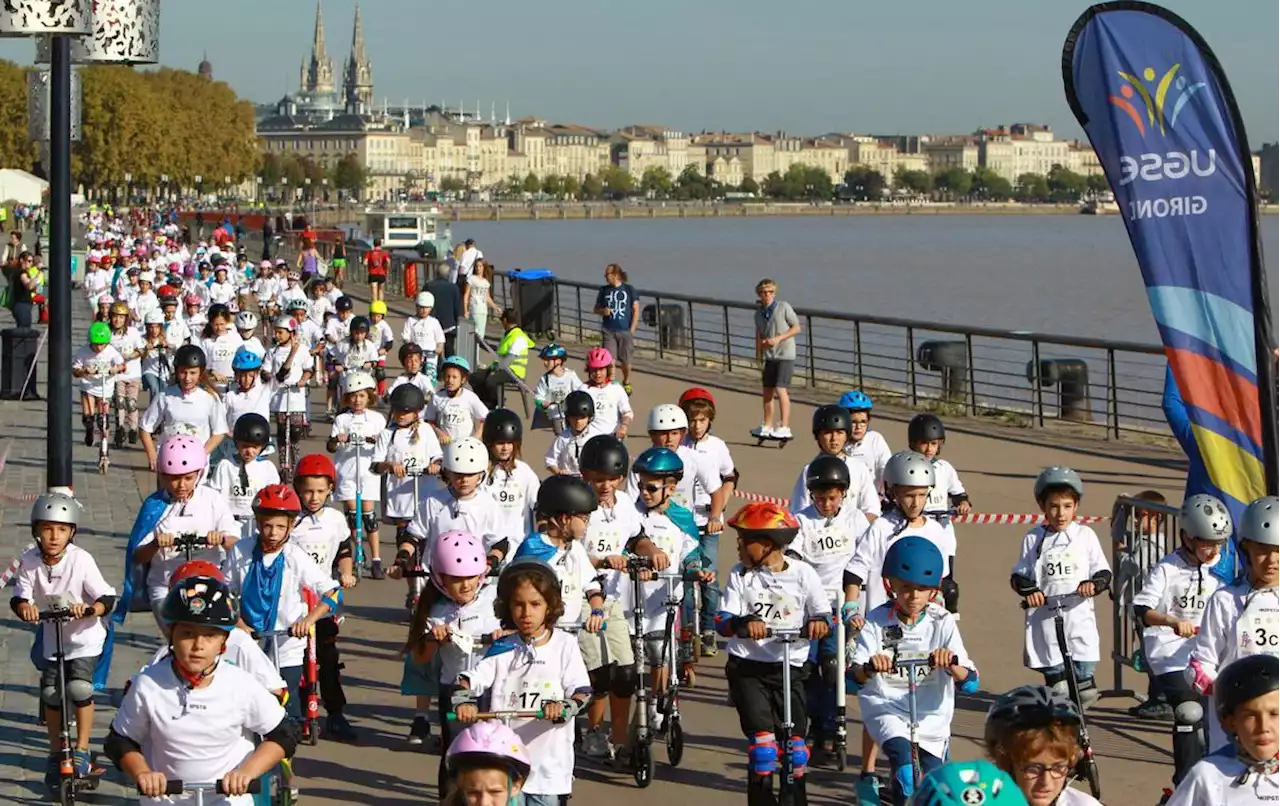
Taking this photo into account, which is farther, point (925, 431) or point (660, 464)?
point (925, 431)

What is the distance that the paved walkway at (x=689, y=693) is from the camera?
9.73m

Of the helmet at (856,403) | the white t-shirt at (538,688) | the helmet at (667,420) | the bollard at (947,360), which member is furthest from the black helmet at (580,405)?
the bollard at (947,360)

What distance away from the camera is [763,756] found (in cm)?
854

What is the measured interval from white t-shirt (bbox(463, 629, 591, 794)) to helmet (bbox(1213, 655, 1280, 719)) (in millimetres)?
2443

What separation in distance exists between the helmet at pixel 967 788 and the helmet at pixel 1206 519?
4.61 metres

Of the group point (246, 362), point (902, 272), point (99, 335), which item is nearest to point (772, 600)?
point (246, 362)

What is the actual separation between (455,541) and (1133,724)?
14.1 ft

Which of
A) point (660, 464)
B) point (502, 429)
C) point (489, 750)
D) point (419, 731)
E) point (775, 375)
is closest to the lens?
point (489, 750)

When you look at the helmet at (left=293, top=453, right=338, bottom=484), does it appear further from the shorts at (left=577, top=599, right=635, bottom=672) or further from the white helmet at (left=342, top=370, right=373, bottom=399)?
the white helmet at (left=342, top=370, right=373, bottom=399)

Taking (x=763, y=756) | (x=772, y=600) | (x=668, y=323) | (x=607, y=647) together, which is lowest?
(x=763, y=756)

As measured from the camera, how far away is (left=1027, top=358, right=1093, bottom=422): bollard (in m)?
24.1

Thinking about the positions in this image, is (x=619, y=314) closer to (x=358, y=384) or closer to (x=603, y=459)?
(x=358, y=384)

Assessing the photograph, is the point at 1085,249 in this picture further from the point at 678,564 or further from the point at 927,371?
the point at 678,564

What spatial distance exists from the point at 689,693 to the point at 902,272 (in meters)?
94.8
